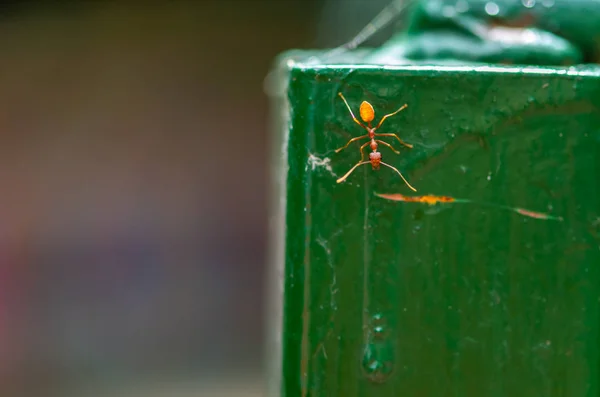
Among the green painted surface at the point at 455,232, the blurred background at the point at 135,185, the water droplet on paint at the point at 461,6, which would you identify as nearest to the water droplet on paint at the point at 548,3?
the water droplet on paint at the point at 461,6

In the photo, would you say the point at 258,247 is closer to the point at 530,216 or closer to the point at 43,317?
the point at 43,317

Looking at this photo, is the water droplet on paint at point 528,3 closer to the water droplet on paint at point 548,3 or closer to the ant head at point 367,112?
the water droplet on paint at point 548,3

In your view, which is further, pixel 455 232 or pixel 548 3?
pixel 548 3

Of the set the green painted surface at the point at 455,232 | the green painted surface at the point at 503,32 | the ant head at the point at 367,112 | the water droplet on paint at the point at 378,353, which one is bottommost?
the water droplet on paint at the point at 378,353

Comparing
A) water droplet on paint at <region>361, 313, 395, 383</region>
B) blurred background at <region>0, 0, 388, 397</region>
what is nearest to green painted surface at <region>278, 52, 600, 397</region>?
water droplet on paint at <region>361, 313, 395, 383</region>

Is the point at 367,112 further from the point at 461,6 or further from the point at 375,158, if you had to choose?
the point at 461,6

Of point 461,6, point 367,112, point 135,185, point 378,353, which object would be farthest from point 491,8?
point 135,185

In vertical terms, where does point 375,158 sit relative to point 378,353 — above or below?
above
